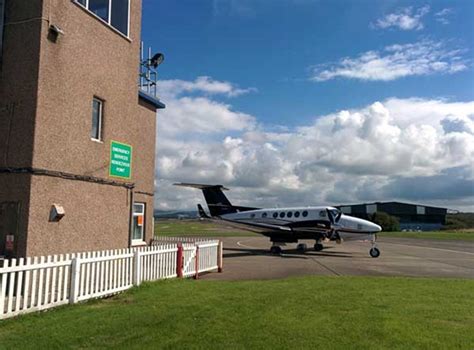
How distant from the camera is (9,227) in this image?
9.45 metres

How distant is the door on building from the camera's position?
368 inches

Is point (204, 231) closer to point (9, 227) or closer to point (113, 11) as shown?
point (113, 11)

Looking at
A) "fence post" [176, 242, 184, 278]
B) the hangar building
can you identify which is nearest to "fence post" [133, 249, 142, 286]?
"fence post" [176, 242, 184, 278]

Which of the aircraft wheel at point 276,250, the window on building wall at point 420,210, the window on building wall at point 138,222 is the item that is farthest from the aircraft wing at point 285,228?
the window on building wall at point 420,210

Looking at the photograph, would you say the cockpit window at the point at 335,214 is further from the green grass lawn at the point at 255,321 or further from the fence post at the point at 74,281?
the fence post at the point at 74,281

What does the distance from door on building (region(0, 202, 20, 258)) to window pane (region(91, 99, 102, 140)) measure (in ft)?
10.3

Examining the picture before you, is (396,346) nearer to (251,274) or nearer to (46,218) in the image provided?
(46,218)

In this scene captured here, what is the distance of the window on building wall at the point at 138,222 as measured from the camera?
15.4 m

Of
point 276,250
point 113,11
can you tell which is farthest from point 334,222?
point 113,11

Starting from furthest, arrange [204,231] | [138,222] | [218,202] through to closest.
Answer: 1. [204,231]
2. [218,202]
3. [138,222]

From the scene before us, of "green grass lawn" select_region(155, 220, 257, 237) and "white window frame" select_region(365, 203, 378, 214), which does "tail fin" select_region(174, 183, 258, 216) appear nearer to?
"green grass lawn" select_region(155, 220, 257, 237)

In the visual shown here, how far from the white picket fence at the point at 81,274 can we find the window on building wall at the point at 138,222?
3367 millimetres

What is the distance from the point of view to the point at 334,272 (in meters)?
15.3

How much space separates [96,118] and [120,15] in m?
3.44
